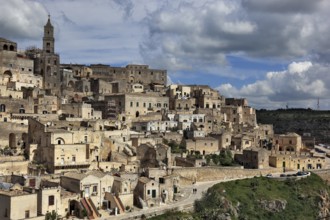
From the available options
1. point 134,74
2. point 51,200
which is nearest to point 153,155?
point 51,200

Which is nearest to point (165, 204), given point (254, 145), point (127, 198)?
point (127, 198)

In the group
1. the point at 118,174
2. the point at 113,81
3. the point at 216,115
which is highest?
the point at 113,81

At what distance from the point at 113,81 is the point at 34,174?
130 ft

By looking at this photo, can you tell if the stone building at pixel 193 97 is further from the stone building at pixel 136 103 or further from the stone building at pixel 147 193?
the stone building at pixel 147 193

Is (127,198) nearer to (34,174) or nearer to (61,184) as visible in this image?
(61,184)

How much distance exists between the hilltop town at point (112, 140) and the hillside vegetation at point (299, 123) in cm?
2751

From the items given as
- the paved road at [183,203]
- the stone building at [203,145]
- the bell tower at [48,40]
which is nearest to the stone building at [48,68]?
the bell tower at [48,40]

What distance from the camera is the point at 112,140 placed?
2055 inches

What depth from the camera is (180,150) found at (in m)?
58.0

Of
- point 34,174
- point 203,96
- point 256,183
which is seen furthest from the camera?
point 203,96

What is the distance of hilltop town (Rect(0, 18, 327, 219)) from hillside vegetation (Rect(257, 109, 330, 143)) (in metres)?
27.5

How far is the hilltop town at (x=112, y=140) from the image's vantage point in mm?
39969

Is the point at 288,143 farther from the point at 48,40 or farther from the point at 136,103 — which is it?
the point at 48,40

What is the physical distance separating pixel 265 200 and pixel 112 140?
714 inches
